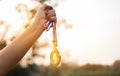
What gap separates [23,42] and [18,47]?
26 millimetres

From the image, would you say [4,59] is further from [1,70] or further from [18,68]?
[18,68]

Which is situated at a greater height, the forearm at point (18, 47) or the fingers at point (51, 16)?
the fingers at point (51, 16)

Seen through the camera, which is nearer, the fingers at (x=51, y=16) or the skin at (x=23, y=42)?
the skin at (x=23, y=42)

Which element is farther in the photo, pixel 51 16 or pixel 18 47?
pixel 51 16

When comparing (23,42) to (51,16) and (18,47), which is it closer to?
(18,47)

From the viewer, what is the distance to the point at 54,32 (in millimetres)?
1132

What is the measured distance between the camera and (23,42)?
91cm

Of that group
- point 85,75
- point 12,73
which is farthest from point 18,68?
point 85,75

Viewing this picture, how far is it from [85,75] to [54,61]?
1493 cm

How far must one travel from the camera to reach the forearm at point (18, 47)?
2.80 feet

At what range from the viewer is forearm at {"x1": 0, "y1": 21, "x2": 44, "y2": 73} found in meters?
0.85

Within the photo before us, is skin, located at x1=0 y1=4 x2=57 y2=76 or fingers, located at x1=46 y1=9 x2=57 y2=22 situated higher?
fingers, located at x1=46 y1=9 x2=57 y2=22

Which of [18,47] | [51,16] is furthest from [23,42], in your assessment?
[51,16]

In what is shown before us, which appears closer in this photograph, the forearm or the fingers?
the forearm
